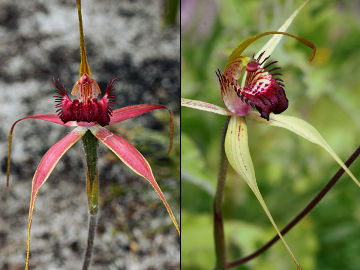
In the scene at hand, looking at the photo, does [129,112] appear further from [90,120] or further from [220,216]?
[220,216]

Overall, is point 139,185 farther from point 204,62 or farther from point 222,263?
point 222,263

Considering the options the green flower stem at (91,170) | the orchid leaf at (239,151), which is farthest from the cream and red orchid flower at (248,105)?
the green flower stem at (91,170)

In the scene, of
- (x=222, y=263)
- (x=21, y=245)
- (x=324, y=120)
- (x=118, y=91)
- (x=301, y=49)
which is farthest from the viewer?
(x=118, y=91)

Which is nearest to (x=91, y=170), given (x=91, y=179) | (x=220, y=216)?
(x=91, y=179)

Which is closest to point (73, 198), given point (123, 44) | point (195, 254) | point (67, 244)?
point (67, 244)

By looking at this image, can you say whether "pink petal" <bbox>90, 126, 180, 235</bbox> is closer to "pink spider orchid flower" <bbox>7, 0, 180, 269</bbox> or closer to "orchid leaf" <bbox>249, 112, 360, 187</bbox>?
"pink spider orchid flower" <bbox>7, 0, 180, 269</bbox>

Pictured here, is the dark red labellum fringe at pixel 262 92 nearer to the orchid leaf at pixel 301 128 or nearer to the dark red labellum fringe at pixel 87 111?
the orchid leaf at pixel 301 128
